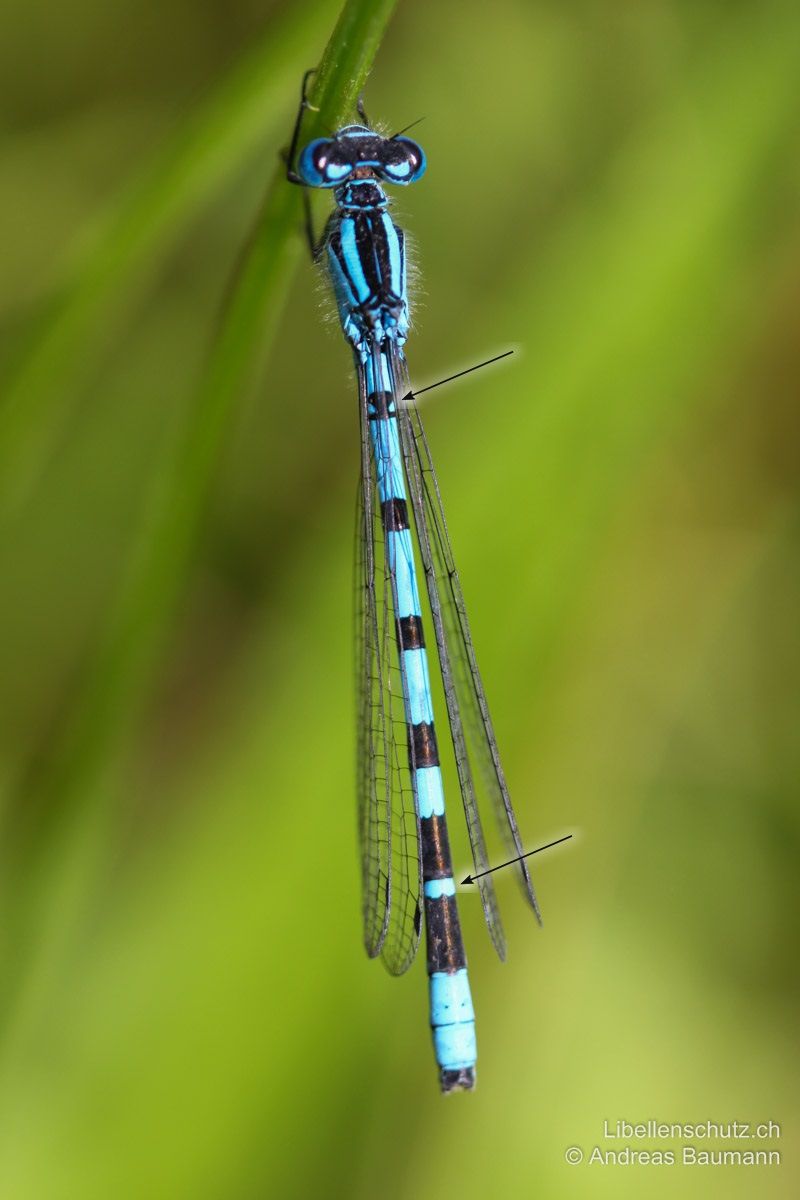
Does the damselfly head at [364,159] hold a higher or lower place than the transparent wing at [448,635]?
higher

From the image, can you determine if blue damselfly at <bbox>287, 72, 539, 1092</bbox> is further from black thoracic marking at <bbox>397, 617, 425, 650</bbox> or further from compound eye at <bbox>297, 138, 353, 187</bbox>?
compound eye at <bbox>297, 138, 353, 187</bbox>

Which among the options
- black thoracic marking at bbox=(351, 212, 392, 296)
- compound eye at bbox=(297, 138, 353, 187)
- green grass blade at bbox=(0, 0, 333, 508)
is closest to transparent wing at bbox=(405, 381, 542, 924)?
black thoracic marking at bbox=(351, 212, 392, 296)

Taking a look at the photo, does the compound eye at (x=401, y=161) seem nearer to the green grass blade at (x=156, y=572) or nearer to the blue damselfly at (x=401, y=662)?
the blue damselfly at (x=401, y=662)

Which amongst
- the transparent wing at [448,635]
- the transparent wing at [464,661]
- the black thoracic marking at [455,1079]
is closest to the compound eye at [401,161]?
the transparent wing at [448,635]

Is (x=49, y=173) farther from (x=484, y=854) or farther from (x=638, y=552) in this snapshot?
(x=484, y=854)

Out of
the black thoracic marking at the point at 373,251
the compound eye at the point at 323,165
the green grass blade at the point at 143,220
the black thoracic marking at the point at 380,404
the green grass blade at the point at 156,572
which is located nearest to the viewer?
the green grass blade at the point at 156,572
